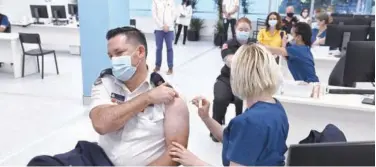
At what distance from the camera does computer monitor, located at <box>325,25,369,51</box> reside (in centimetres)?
389

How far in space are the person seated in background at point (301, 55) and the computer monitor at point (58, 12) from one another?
17.7 feet

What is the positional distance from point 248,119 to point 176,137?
0.46m

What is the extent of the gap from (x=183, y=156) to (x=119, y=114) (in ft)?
1.10

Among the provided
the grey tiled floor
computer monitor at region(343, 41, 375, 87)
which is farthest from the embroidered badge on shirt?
computer monitor at region(343, 41, 375, 87)

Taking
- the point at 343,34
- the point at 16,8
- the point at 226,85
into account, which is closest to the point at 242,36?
the point at 226,85

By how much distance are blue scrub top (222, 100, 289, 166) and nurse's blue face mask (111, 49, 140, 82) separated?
0.63 m

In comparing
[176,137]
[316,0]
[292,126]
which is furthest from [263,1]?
[176,137]

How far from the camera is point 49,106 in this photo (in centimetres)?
418

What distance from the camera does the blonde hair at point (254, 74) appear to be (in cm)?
141

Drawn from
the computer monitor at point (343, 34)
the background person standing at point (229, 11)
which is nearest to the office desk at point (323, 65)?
the computer monitor at point (343, 34)

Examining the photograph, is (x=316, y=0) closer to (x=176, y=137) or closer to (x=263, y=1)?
(x=263, y=1)

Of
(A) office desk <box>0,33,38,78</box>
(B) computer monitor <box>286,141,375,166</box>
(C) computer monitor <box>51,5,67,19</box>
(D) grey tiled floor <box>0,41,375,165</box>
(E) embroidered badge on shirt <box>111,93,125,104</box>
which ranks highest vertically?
(C) computer monitor <box>51,5,67,19</box>

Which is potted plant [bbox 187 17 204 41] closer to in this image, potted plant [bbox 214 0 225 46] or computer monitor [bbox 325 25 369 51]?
potted plant [bbox 214 0 225 46]

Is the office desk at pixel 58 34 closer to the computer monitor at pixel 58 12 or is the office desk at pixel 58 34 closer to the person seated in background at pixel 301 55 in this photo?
the computer monitor at pixel 58 12
